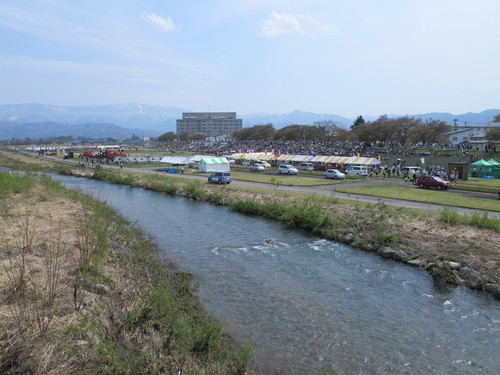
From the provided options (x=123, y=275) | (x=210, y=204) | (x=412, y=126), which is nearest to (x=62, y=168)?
(x=210, y=204)

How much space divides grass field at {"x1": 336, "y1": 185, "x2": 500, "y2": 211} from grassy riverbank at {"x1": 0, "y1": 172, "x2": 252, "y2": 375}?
21629 millimetres

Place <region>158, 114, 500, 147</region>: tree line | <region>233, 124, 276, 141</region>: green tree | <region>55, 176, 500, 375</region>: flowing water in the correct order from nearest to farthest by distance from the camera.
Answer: <region>55, 176, 500, 375</region>: flowing water < <region>158, 114, 500, 147</region>: tree line < <region>233, 124, 276, 141</region>: green tree

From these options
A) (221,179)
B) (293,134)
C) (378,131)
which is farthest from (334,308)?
(293,134)

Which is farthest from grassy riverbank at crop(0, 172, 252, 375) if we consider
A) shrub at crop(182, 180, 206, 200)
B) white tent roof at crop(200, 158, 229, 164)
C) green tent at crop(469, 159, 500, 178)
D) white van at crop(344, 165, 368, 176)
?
green tent at crop(469, 159, 500, 178)

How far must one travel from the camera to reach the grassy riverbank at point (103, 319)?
7.25 metres

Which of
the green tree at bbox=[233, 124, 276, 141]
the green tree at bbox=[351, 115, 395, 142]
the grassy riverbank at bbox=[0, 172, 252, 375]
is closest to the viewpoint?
the grassy riverbank at bbox=[0, 172, 252, 375]

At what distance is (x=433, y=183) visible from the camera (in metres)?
36.8

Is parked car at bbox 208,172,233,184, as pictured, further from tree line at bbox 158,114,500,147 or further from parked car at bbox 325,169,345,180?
tree line at bbox 158,114,500,147

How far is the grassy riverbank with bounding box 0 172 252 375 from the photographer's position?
7.25m

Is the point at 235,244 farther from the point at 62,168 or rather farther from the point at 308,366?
the point at 62,168

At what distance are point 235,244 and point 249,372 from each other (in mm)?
11605

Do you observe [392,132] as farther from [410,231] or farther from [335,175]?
[410,231]

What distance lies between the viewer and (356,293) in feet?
45.8

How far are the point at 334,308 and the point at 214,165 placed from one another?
46.6 meters
